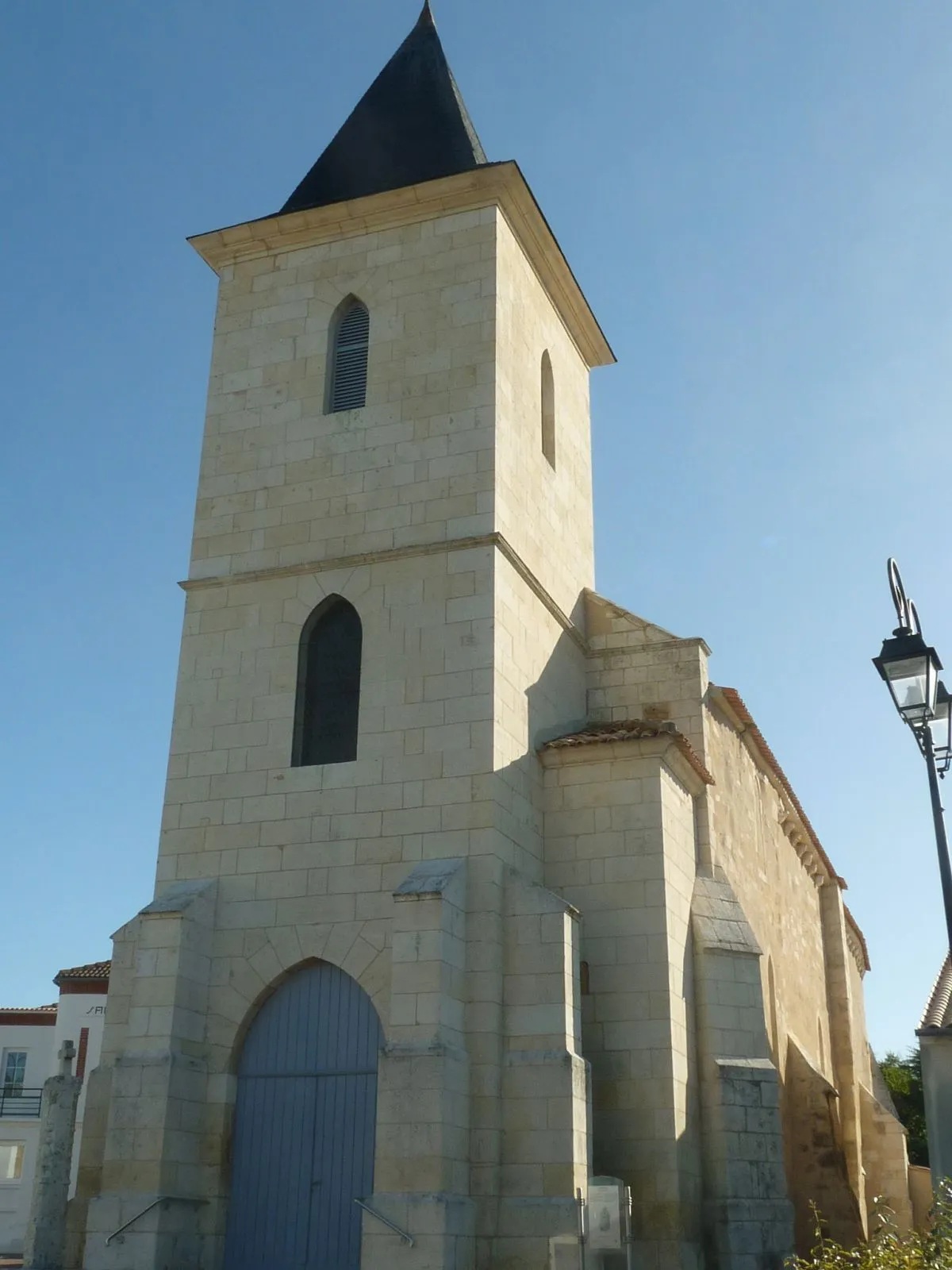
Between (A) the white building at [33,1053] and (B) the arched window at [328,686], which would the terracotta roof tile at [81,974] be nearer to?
(A) the white building at [33,1053]

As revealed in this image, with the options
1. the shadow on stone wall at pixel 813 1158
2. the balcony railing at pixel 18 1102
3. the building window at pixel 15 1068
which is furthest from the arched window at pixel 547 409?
the building window at pixel 15 1068

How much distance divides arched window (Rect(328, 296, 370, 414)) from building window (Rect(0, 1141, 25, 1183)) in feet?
71.0

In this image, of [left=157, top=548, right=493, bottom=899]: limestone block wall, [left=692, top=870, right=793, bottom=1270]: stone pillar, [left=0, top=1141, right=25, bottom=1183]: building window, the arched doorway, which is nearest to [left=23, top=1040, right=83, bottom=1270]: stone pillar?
the arched doorway

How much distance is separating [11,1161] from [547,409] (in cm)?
2223

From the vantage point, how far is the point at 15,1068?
32.7 meters

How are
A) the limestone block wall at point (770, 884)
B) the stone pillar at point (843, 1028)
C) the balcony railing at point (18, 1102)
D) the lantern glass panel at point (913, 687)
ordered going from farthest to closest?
the balcony railing at point (18, 1102), the stone pillar at point (843, 1028), the limestone block wall at point (770, 884), the lantern glass panel at point (913, 687)

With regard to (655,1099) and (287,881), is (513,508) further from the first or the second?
(655,1099)

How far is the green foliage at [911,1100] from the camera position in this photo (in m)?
37.2

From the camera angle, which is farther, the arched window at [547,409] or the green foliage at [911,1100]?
the green foliage at [911,1100]

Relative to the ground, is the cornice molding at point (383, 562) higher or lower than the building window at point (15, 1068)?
higher

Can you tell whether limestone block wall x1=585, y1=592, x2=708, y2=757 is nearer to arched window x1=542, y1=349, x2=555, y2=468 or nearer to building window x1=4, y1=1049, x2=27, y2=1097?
arched window x1=542, y1=349, x2=555, y2=468

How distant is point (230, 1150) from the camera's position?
13.2 meters

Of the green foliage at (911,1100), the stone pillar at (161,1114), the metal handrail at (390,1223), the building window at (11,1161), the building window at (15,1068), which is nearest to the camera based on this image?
the metal handrail at (390,1223)

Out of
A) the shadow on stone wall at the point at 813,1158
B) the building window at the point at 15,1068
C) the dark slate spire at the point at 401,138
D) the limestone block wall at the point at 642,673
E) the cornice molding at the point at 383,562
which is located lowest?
the shadow on stone wall at the point at 813,1158
